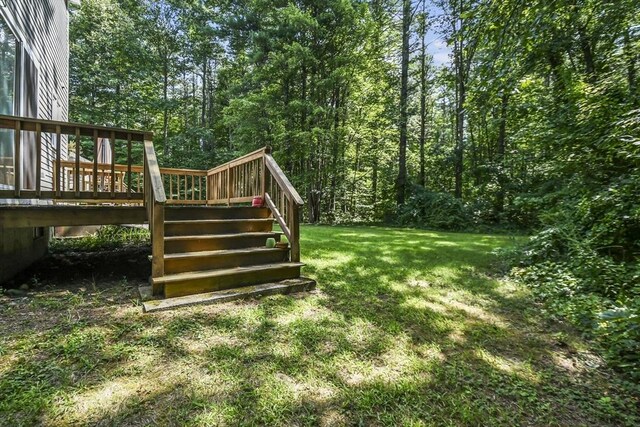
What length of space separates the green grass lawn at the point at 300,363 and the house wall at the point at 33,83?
123 centimetres

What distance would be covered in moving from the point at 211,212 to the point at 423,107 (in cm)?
1170

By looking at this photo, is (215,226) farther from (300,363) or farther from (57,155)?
(300,363)

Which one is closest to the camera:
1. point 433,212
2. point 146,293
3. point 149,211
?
point 146,293

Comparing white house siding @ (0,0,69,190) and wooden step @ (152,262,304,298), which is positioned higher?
white house siding @ (0,0,69,190)

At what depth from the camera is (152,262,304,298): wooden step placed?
9.77 ft

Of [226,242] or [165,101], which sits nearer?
[226,242]

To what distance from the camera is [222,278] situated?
3229 mm

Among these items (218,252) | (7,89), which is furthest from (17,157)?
(218,252)

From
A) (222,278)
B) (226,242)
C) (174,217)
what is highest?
(174,217)

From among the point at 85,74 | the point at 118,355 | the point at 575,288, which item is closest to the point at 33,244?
the point at 118,355

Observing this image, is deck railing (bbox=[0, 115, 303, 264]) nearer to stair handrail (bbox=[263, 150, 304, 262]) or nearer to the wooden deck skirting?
stair handrail (bbox=[263, 150, 304, 262])

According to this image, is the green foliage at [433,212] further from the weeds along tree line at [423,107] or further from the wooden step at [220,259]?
the wooden step at [220,259]

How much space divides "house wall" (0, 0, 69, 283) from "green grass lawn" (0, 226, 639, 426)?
123cm

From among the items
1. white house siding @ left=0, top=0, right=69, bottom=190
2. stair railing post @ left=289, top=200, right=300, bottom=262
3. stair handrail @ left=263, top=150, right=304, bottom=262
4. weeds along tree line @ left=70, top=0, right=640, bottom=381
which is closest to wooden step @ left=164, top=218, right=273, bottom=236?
stair handrail @ left=263, top=150, right=304, bottom=262
